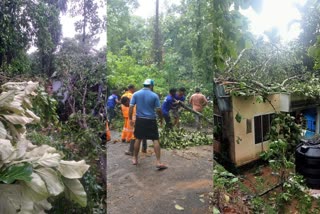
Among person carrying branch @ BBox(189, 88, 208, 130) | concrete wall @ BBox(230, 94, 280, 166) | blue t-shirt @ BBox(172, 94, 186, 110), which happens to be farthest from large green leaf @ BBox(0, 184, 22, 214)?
concrete wall @ BBox(230, 94, 280, 166)

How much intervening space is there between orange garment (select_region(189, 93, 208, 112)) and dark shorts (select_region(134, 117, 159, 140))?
0.22 m

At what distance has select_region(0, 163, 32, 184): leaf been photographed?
978 millimetres

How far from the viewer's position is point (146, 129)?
1.69 m

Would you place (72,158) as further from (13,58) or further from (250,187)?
(250,187)

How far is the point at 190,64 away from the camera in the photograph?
1.75 m

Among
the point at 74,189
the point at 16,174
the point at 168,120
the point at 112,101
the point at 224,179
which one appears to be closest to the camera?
the point at 16,174

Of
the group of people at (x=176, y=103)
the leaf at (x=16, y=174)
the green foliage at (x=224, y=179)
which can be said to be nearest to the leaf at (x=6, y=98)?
the leaf at (x=16, y=174)

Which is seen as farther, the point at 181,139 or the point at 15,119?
the point at 181,139

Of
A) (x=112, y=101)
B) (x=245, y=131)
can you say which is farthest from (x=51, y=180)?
(x=245, y=131)

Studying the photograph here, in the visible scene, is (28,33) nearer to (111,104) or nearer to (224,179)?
(111,104)

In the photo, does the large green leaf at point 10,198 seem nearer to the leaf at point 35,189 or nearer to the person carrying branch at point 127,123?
the leaf at point 35,189

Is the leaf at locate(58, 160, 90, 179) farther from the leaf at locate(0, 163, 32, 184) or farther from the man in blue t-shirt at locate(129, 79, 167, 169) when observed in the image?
the man in blue t-shirt at locate(129, 79, 167, 169)

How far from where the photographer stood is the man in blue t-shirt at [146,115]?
1.65m

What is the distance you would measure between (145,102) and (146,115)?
0.20 feet
